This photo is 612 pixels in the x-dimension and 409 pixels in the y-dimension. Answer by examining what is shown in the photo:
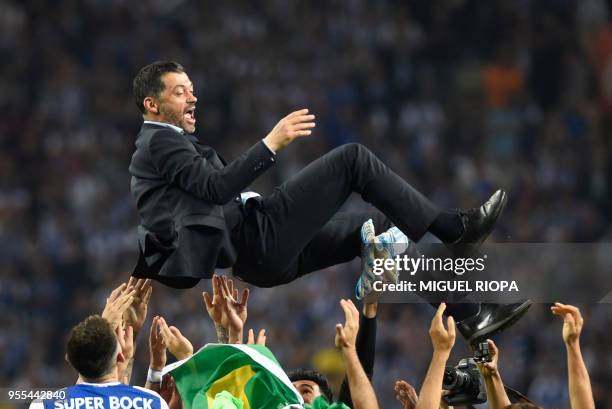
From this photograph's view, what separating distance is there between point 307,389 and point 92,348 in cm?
135

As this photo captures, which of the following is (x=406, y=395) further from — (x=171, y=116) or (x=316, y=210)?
(x=171, y=116)

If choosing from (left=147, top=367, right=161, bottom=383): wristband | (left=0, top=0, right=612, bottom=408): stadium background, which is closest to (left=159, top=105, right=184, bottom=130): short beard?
(left=147, top=367, right=161, bottom=383): wristband

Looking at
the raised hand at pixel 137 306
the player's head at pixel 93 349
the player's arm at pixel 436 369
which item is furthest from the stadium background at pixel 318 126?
the player's head at pixel 93 349

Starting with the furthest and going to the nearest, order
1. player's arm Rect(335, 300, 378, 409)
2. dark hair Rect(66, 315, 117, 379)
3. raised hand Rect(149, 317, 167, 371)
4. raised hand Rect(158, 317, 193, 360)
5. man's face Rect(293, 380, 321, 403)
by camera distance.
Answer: man's face Rect(293, 380, 321, 403), raised hand Rect(149, 317, 167, 371), raised hand Rect(158, 317, 193, 360), player's arm Rect(335, 300, 378, 409), dark hair Rect(66, 315, 117, 379)

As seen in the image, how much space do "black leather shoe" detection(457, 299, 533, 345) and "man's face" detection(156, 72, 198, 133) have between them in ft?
4.13

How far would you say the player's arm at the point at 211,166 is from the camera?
174 inches

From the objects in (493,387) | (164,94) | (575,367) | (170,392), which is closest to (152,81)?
(164,94)

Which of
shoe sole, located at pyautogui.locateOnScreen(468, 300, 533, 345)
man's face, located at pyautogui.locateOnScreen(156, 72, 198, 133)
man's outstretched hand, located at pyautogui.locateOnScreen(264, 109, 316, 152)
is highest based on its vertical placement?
man's face, located at pyautogui.locateOnScreen(156, 72, 198, 133)

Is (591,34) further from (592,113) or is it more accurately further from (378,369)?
(378,369)

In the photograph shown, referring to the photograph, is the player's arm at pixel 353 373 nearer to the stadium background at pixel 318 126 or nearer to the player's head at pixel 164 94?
the player's head at pixel 164 94

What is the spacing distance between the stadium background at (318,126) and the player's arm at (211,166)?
14.1ft

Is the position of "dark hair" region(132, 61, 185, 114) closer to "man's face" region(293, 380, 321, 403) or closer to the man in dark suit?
the man in dark suit

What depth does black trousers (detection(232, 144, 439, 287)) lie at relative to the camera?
4.50 metres

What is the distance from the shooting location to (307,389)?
4840 mm
